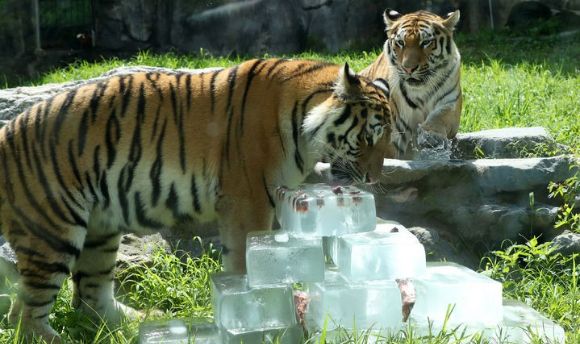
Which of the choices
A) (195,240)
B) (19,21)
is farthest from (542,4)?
(195,240)

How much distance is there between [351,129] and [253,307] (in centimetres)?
118

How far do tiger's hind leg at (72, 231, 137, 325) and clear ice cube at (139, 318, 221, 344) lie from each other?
778 millimetres

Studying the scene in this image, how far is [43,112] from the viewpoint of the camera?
3.95m

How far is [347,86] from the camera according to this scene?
3871 mm

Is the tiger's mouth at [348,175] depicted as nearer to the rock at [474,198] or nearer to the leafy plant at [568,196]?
the rock at [474,198]

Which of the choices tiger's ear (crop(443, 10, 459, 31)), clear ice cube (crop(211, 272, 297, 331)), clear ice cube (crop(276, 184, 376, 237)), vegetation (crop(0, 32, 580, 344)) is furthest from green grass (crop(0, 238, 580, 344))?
tiger's ear (crop(443, 10, 459, 31))

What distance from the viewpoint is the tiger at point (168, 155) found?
3768 mm

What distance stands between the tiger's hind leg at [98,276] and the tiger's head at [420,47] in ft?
9.54

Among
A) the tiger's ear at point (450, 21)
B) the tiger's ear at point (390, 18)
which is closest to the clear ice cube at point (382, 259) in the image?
the tiger's ear at point (450, 21)

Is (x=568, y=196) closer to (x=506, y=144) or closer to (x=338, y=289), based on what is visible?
(x=506, y=144)

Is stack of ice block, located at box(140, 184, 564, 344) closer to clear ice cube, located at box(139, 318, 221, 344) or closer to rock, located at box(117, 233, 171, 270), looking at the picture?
clear ice cube, located at box(139, 318, 221, 344)

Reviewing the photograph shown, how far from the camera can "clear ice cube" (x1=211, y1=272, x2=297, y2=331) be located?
322 cm

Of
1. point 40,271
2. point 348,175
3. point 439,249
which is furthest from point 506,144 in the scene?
point 40,271

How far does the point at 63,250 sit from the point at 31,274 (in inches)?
7.6
